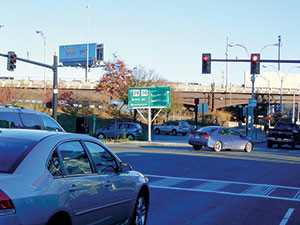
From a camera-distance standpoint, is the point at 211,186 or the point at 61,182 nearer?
the point at 61,182

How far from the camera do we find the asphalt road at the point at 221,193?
28.3 feet

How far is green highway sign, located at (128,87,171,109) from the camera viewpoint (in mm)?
38219

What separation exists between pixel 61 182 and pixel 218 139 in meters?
23.0

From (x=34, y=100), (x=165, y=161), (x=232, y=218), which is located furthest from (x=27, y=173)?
(x=34, y=100)

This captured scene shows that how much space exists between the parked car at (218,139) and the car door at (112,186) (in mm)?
20649

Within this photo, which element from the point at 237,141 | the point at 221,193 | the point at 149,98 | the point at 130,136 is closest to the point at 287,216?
the point at 221,193

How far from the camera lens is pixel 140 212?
705 cm

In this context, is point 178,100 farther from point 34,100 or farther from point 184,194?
point 184,194

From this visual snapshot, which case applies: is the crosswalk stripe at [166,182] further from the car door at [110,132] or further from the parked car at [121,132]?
the car door at [110,132]

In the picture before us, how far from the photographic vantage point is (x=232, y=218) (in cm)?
859

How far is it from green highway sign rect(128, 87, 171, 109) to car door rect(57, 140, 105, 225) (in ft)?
106

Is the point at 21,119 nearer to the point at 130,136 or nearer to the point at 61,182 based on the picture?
the point at 61,182

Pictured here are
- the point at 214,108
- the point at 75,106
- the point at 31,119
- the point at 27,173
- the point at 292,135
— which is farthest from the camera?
the point at 214,108

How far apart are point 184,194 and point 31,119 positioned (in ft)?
15.2
